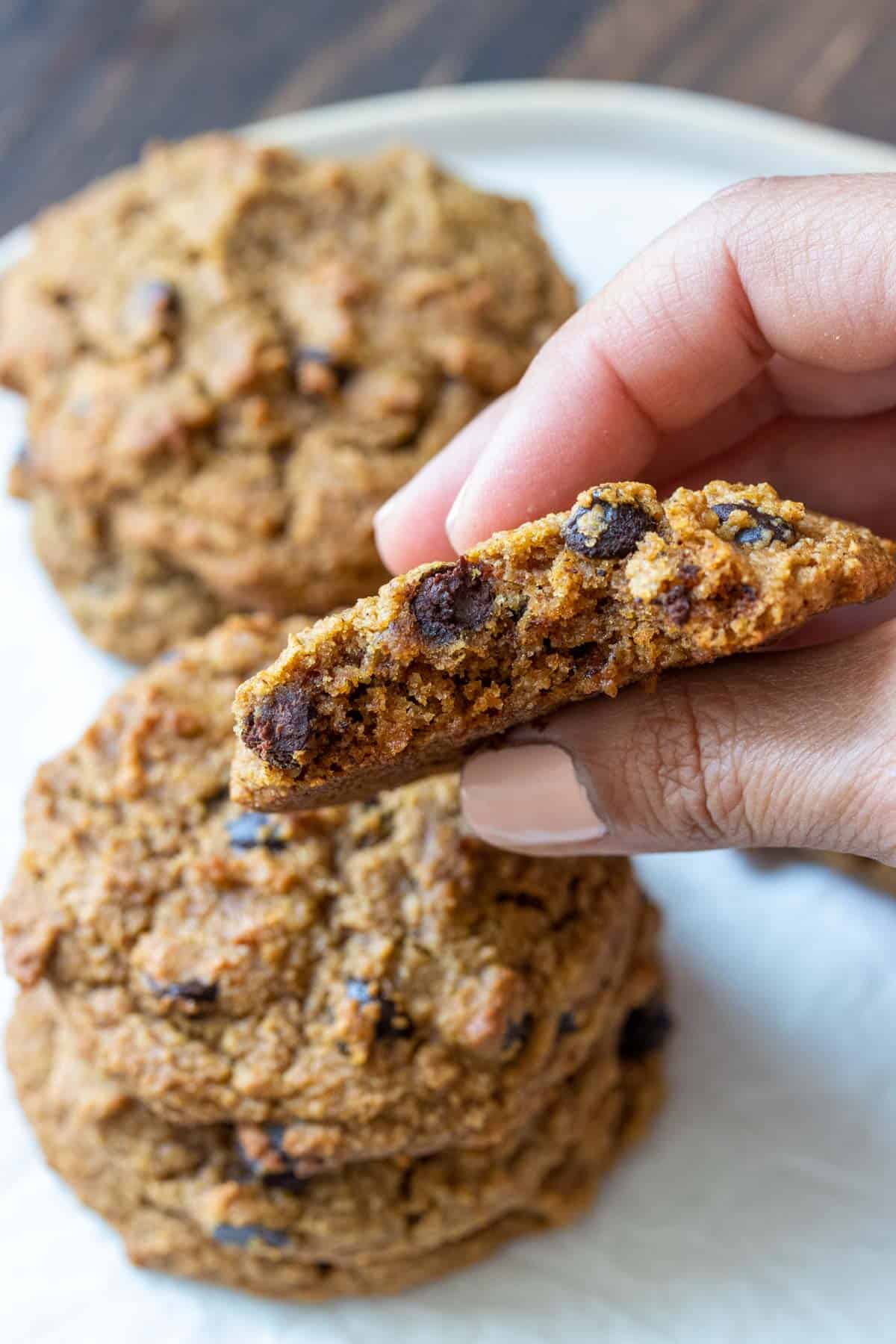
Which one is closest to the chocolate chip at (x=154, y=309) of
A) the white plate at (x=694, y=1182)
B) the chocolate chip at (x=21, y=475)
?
the chocolate chip at (x=21, y=475)

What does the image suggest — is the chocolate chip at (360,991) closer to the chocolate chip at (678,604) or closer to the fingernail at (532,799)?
the fingernail at (532,799)

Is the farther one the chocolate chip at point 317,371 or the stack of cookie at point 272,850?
the chocolate chip at point 317,371

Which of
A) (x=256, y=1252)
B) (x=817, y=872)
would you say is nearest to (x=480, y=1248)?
(x=256, y=1252)

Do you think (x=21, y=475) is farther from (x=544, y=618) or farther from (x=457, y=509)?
(x=544, y=618)

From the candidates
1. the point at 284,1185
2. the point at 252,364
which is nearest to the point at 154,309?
the point at 252,364

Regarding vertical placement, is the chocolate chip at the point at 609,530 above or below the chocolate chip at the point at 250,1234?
above

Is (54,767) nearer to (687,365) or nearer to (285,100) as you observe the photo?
(687,365)

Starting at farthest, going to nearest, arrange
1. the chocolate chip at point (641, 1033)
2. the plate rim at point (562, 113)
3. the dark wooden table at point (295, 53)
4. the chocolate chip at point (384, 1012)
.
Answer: the dark wooden table at point (295, 53), the plate rim at point (562, 113), the chocolate chip at point (641, 1033), the chocolate chip at point (384, 1012)
